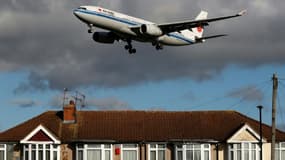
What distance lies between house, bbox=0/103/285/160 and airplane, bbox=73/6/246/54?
21.1 ft

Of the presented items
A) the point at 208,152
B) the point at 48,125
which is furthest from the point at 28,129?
the point at 208,152

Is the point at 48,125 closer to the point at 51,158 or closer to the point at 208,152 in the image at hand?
the point at 51,158

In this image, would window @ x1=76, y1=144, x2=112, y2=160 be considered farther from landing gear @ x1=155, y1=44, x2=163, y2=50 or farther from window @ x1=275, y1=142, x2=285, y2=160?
window @ x1=275, y1=142, x2=285, y2=160

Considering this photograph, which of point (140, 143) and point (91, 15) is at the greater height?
point (91, 15)

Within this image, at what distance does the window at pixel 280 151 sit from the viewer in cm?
Result: 8362

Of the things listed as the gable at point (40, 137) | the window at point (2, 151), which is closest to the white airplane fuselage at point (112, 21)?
the gable at point (40, 137)

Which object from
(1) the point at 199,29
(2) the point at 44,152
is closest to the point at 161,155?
(2) the point at 44,152

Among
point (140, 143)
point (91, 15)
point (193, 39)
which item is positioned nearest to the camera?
point (91, 15)

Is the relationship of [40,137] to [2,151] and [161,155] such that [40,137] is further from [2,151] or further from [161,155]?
[161,155]

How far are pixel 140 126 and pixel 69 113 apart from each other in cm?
559

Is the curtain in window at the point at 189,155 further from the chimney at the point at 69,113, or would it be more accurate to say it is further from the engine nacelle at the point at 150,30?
the engine nacelle at the point at 150,30

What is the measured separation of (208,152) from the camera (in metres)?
83.2

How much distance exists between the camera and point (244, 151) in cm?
8356

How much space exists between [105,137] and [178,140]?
554 cm
